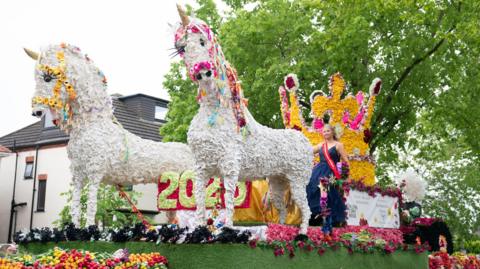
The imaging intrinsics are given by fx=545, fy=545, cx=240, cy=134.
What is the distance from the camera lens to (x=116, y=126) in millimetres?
7734

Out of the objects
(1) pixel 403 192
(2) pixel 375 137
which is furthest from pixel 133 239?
(2) pixel 375 137

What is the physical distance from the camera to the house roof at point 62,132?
73.3 ft

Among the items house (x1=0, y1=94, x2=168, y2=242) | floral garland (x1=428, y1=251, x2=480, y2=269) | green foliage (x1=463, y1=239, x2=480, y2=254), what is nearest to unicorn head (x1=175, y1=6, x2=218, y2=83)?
floral garland (x1=428, y1=251, x2=480, y2=269)

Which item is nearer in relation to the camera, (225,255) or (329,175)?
(225,255)

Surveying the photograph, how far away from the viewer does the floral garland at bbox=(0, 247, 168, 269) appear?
5500 mm

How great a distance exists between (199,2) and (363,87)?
286 inches

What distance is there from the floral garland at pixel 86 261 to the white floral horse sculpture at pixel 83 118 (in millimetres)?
1372

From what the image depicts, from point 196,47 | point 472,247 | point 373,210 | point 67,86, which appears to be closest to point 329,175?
point 373,210

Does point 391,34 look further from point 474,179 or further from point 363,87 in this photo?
point 474,179

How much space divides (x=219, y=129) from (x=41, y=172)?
1735cm

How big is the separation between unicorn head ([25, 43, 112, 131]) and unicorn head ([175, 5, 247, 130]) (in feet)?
6.01

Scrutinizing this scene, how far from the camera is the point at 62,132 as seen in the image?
22.4 meters

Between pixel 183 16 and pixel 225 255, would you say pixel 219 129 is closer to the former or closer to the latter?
pixel 183 16

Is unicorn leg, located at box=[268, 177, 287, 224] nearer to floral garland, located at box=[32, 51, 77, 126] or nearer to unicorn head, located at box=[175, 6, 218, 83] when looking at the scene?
unicorn head, located at box=[175, 6, 218, 83]
